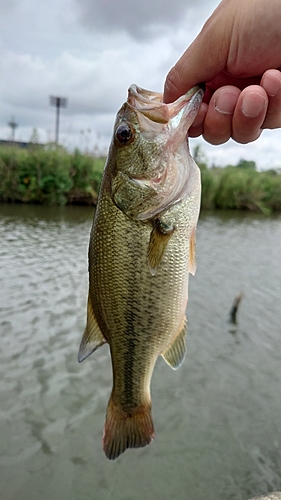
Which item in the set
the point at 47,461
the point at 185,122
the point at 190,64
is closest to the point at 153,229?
the point at 185,122

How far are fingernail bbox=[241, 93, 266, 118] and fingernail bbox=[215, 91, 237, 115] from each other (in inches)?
4.5

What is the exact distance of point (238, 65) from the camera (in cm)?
214

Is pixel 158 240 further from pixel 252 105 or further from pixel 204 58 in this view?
pixel 204 58

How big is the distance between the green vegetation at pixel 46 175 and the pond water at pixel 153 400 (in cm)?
1443

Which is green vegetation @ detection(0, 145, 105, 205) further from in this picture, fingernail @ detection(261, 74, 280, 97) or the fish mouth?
fingernail @ detection(261, 74, 280, 97)

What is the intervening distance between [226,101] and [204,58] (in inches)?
9.8

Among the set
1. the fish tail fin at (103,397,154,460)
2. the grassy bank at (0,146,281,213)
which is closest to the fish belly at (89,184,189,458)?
the fish tail fin at (103,397,154,460)

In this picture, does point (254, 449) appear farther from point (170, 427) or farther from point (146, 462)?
point (146, 462)

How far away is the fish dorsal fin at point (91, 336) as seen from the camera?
2.17 meters

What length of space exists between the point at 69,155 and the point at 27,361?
21.7 meters

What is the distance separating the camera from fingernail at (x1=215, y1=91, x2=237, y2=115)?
2.16 metres

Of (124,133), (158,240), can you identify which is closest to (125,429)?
(158,240)

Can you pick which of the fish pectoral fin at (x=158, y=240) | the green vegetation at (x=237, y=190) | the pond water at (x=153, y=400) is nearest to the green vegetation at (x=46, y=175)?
the green vegetation at (x=237, y=190)

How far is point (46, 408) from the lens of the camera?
593 cm
